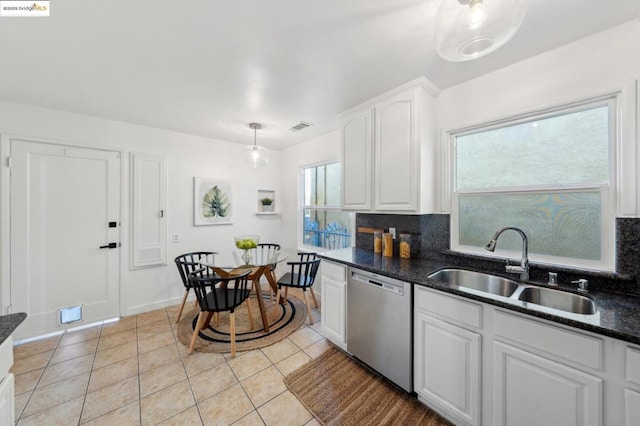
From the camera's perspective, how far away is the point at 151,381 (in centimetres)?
190

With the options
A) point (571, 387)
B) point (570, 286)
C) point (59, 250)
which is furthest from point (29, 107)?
point (570, 286)

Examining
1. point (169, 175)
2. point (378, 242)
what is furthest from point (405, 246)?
point (169, 175)

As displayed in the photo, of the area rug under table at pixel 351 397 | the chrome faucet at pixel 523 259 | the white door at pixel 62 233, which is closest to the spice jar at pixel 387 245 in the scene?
the chrome faucet at pixel 523 259

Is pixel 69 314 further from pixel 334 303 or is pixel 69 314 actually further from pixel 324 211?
pixel 324 211

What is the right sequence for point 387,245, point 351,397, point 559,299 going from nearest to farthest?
point 559,299, point 351,397, point 387,245

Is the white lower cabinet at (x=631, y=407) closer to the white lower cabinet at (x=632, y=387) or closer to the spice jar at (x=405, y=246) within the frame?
the white lower cabinet at (x=632, y=387)

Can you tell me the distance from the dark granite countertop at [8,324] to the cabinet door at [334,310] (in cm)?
191

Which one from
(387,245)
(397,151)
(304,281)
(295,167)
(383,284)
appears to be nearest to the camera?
(383,284)

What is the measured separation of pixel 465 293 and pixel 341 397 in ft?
3.90

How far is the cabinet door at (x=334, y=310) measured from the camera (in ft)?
7.19

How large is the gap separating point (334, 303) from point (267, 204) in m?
2.45

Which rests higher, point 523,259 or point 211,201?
point 211,201

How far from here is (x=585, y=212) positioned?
1549 mm

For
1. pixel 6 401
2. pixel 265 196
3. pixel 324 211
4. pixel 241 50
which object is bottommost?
pixel 6 401
